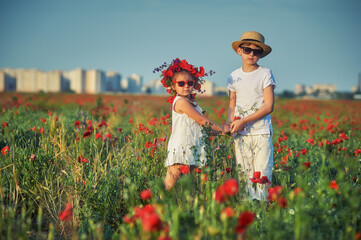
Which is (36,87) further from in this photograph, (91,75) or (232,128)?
(232,128)

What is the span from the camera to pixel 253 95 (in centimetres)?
290

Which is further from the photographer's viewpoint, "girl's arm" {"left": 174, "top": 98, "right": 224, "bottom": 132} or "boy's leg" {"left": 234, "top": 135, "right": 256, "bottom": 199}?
"boy's leg" {"left": 234, "top": 135, "right": 256, "bottom": 199}

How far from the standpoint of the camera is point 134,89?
111812 millimetres

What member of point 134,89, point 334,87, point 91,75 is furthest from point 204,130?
point 334,87

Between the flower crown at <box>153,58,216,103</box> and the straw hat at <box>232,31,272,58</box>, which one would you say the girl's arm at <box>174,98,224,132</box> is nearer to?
the flower crown at <box>153,58,216,103</box>

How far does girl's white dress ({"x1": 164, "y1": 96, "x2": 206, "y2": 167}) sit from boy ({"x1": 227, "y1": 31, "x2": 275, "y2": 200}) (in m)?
0.32

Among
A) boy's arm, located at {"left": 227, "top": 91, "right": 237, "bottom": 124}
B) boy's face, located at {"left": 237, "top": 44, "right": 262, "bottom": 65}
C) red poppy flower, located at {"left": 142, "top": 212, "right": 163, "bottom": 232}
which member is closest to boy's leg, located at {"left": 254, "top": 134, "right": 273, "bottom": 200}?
boy's arm, located at {"left": 227, "top": 91, "right": 237, "bottom": 124}

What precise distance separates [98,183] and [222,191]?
5.75 feet

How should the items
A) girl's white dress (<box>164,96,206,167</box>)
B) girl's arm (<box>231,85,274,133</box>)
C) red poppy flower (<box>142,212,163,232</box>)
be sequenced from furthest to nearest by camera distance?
girl's arm (<box>231,85,274,133</box>)
girl's white dress (<box>164,96,206,167</box>)
red poppy flower (<box>142,212,163,232</box>)

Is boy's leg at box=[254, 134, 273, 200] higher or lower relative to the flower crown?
lower

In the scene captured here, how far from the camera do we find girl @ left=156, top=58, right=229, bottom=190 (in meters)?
2.65

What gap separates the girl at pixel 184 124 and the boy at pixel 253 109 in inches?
10.8

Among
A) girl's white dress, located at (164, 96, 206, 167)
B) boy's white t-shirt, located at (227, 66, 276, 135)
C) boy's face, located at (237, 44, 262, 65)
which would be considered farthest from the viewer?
boy's face, located at (237, 44, 262, 65)

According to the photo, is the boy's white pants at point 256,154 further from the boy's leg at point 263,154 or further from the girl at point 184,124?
the girl at point 184,124
